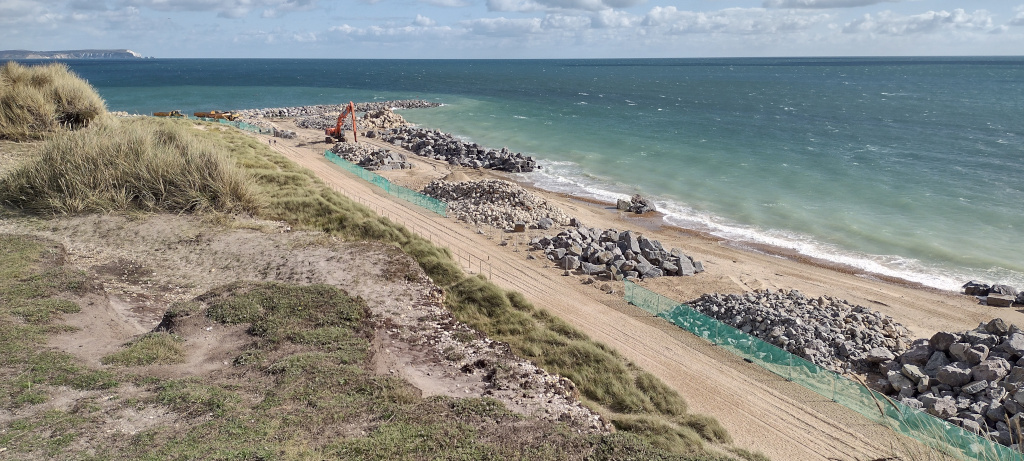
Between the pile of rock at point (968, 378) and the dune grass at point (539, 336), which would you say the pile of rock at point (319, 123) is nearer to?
the dune grass at point (539, 336)

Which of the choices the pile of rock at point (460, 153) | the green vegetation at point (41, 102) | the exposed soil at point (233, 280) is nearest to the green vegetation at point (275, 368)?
the exposed soil at point (233, 280)

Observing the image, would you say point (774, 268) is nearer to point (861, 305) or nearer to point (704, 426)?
point (861, 305)

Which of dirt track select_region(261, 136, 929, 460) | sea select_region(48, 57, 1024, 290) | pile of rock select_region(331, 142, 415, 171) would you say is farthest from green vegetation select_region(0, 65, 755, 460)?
pile of rock select_region(331, 142, 415, 171)

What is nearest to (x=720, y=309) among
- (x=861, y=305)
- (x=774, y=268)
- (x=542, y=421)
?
(x=861, y=305)

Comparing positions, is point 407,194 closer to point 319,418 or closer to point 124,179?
point 124,179

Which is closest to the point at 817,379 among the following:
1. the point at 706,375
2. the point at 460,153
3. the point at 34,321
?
the point at 706,375

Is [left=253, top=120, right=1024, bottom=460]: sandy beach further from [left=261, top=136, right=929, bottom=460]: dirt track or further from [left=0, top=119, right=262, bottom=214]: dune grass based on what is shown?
[left=0, top=119, right=262, bottom=214]: dune grass
